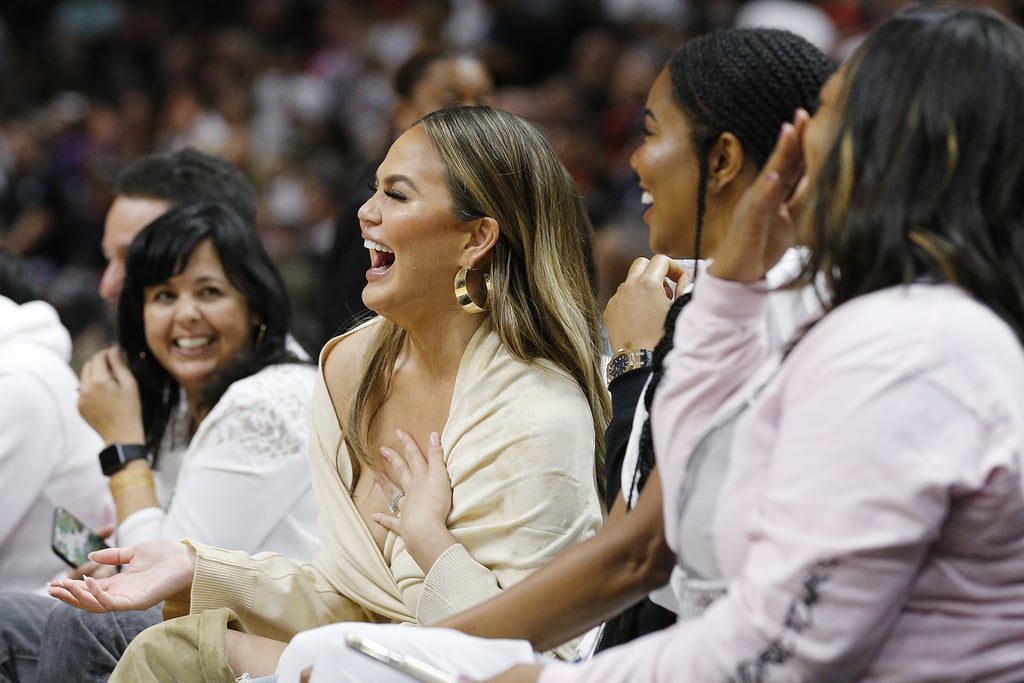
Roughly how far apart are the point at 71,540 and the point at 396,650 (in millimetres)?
1396

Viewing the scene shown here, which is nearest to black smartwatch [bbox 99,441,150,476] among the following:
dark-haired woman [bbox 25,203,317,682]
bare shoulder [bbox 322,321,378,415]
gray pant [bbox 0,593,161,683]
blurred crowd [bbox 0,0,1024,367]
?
dark-haired woman [bbox 25,203,317,682]

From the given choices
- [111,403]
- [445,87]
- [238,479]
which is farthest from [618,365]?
[445,87]

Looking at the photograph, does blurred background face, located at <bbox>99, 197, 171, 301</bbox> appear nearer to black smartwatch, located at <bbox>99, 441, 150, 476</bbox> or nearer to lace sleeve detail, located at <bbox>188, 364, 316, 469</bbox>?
black smartwatch, located at <bbox>99, 441, 150, 476</bbox>

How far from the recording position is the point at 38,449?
303 cm

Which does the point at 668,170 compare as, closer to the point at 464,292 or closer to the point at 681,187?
the point at 681,187

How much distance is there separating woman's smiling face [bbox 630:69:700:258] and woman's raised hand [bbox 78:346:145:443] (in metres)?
1.62

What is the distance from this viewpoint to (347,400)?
2.55m

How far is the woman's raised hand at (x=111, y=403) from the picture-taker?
309cm

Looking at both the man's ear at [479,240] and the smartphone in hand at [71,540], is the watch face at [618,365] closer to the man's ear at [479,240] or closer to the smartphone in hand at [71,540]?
the man's ear at [479,240]

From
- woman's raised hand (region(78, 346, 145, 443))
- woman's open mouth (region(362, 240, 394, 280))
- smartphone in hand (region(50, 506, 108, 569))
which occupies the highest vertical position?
woman's open mouth (region(362, 240, 394, 280))

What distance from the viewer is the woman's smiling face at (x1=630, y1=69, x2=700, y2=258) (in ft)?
6.12

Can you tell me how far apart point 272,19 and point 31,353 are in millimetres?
6323

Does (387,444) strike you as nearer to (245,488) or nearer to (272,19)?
(245,488)

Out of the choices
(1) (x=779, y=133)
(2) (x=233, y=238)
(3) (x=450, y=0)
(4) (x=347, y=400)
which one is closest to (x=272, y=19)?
(3) (x=450, y=0)
